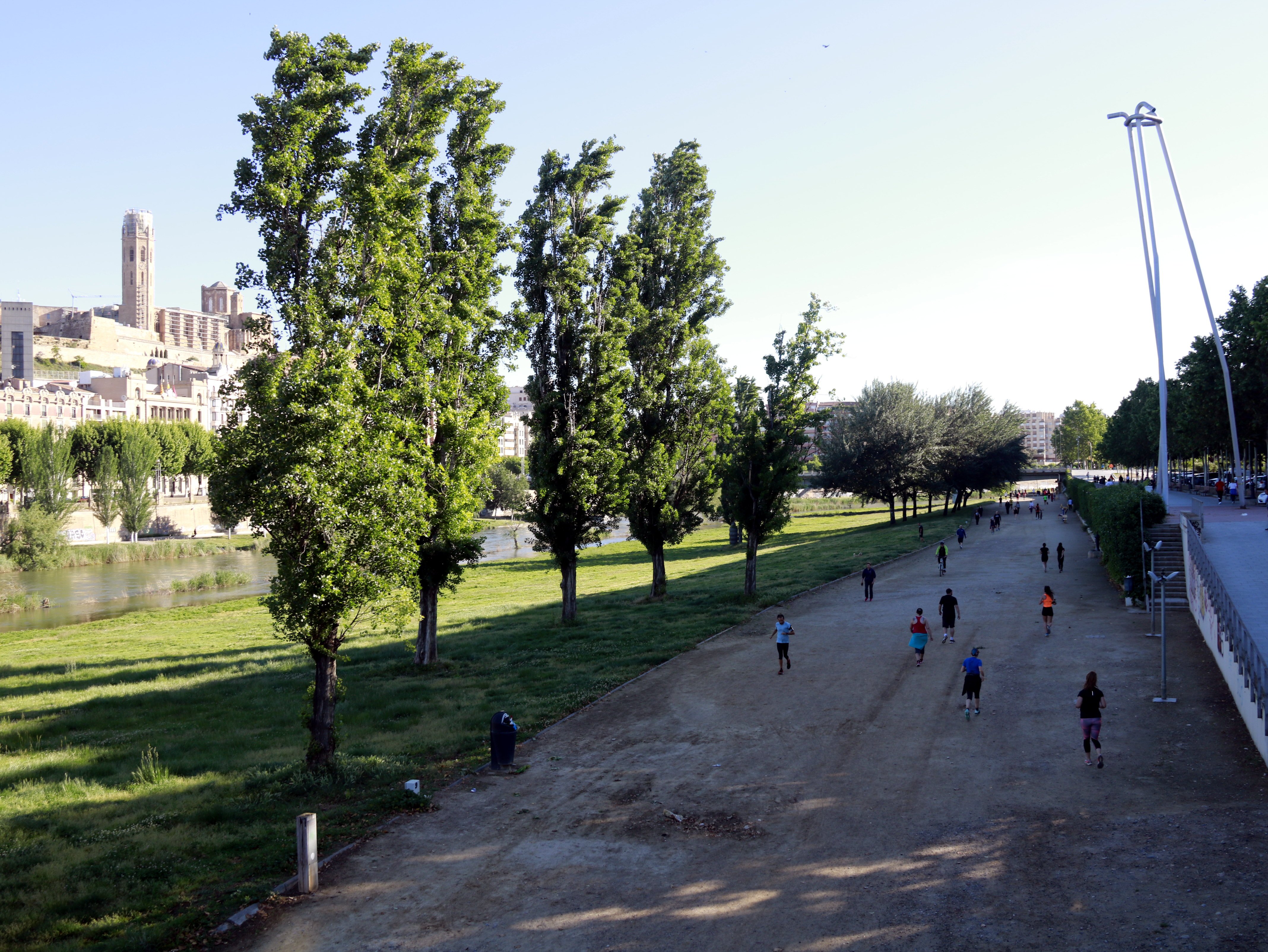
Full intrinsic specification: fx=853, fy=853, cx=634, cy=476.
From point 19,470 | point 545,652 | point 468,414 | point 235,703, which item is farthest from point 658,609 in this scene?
point 19,470

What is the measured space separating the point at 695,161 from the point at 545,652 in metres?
20.1

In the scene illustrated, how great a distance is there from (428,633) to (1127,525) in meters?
24.5

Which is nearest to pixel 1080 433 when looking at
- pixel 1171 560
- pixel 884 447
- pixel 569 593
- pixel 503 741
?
pixel 884 447

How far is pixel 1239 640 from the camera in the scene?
16406 mm

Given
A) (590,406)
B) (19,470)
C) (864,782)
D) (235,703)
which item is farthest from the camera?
(19,470)

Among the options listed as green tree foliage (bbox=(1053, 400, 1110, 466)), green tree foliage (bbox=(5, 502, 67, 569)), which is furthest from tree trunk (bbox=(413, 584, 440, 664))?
green tree foliage (bbox=(1053, 400, 1110, 466))

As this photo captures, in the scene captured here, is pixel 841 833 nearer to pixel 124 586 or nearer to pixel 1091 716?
pixel 1091 716

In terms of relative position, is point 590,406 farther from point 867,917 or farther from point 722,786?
point 867,917

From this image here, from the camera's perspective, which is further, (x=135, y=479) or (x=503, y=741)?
(x=135, y=479)

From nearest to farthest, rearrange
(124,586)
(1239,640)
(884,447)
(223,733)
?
1. (1239,640)
2. (223,733)
3. (124,586)
4. (884,447)

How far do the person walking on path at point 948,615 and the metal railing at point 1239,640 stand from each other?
20.4ft

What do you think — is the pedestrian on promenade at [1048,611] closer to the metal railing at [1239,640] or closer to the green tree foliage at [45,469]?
the metal railing at [1239,640]

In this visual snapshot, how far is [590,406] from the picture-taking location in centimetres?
2838

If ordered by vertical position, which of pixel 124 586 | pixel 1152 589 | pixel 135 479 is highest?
pixel 135 479
